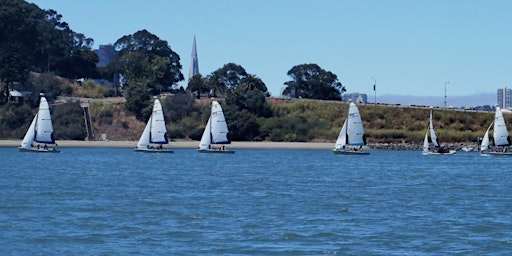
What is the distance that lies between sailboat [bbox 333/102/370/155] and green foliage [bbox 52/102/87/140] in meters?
35.7

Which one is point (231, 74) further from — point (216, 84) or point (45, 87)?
point (45, 87)

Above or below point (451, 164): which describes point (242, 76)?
above

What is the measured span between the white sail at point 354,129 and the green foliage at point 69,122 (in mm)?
36936

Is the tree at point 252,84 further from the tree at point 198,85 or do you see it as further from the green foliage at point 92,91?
the green foliage at point 92,91

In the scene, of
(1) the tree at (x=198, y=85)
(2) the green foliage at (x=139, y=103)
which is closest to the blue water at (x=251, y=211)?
(2) the green foliage at (x=139, y=103)

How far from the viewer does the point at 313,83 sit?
154 meters

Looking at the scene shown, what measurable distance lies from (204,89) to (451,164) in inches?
2379

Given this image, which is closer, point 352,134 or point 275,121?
point 352,134

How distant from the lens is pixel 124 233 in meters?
36.7

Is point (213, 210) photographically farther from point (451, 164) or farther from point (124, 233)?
point (451, 164)

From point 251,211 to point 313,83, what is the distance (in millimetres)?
110212

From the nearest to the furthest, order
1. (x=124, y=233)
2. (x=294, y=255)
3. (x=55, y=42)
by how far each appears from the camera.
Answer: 1. (x=294, y=255)
2. (x=124, y=233)
3. (x=55, y=42)

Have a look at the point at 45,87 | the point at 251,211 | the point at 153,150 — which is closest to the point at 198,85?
the point at 45,87

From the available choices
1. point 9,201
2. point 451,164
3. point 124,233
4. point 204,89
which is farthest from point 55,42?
point 124,233
